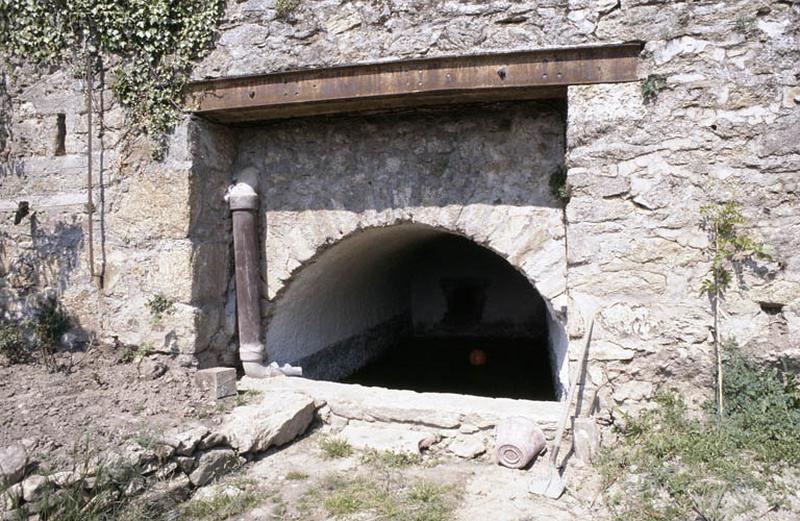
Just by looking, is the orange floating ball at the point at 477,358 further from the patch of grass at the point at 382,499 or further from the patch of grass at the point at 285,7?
the patch of grass at the point at 285,7

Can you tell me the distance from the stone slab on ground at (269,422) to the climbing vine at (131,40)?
1.88 meters

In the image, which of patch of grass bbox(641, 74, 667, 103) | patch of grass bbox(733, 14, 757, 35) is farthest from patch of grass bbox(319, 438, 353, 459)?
patch of grass bbox(733, 14, 757, 35)

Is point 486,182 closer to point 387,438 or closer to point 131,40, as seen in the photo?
point 387,438

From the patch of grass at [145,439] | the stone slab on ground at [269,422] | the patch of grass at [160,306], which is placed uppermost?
the patch of grass at [160,306]

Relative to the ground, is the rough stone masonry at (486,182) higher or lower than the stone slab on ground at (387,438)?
higher

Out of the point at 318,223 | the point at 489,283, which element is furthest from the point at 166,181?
the point at 489,283

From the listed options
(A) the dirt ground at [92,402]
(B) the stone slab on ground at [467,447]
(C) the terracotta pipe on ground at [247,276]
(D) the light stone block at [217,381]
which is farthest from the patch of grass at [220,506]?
(C) the terracotta pipe on ground at [247,276]

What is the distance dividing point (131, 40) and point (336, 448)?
3027mm

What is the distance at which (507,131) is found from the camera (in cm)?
377

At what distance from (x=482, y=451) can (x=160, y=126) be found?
301 cm

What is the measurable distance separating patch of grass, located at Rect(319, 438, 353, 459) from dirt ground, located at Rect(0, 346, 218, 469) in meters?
0.75

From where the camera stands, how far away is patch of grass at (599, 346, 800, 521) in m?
2.59

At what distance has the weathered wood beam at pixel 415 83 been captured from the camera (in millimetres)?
3213

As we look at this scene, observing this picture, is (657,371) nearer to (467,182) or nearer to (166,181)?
(467,182)
